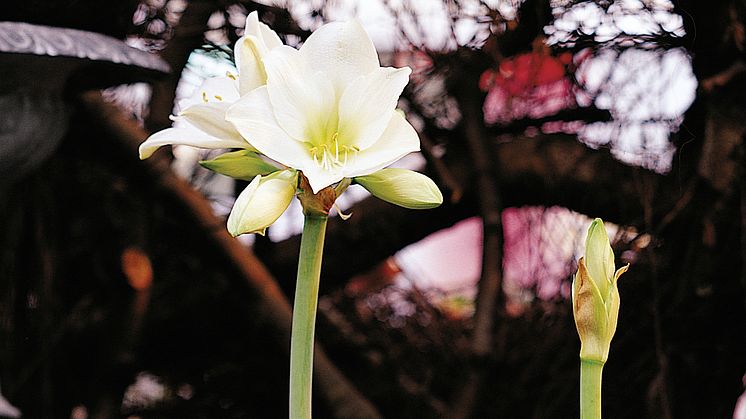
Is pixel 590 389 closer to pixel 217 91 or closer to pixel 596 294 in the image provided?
pixel 596 294

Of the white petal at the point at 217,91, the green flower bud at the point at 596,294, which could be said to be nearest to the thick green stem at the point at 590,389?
the green flower bud at the point at 596,294

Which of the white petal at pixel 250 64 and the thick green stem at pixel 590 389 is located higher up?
the white petal at pixel 250 64

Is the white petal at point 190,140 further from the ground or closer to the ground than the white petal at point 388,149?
closer to the ground

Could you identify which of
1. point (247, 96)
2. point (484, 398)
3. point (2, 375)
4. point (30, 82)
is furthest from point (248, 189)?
point (2, 375)

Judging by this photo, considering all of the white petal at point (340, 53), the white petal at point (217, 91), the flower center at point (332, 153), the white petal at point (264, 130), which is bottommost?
the white petal at point (217, 91)

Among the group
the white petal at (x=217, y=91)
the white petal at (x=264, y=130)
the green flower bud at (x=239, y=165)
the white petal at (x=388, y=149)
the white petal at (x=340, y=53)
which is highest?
the white petal at (x=340, y=53)

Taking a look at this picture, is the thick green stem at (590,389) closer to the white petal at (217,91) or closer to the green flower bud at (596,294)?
the green flower bud at (596,294)
